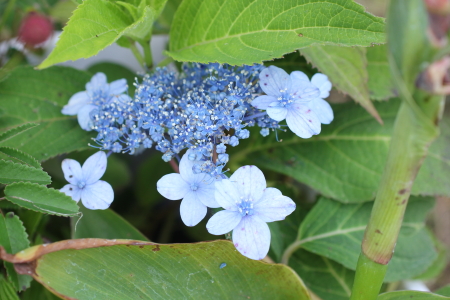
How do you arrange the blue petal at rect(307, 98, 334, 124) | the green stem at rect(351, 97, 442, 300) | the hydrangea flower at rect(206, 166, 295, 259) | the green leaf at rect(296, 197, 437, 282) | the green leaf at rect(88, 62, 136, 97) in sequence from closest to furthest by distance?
the green stem at rect(351, 97, 442, 300), the hydrangea flower at rect(206, 166, 295, 259), the blue petal at rect(307, 98, 334, 124), the green leaf at rect(296, 197, 437, 282), the green leaf at rect(88, 62, 136, 97)

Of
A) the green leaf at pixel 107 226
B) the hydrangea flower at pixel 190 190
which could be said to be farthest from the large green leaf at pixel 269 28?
the green leaf at pixel 107 226

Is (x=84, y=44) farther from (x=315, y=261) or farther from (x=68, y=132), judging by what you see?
(x=315, y=261)

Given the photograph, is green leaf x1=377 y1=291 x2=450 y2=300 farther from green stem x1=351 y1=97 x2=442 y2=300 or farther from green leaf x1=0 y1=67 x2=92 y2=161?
green leaf x1=0 y1=67 x2=92 y2=161

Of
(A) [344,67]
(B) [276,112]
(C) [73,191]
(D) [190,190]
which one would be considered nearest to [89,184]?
(C) [73,191]

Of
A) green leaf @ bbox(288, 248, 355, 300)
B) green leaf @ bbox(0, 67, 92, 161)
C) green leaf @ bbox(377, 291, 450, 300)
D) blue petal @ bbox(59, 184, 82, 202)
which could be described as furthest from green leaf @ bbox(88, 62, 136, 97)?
green leaf @ bbox(377, 291, 450, 300)

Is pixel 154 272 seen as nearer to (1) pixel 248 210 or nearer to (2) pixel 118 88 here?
(1) pixel 248 210

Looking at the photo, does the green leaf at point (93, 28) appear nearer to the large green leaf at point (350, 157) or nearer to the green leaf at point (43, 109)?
the green leaf at point (43, 109)
